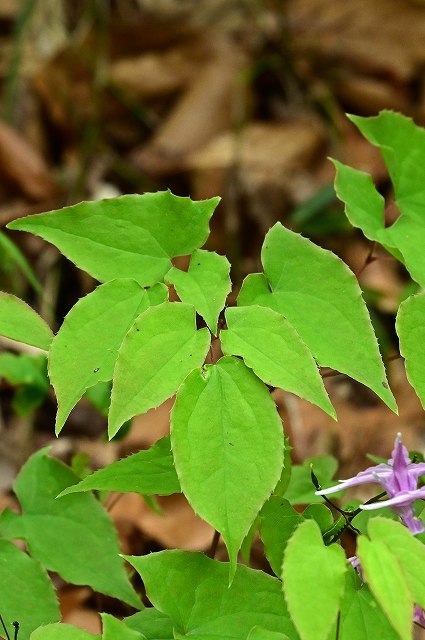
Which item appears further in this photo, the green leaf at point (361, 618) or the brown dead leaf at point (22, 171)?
the brown dead leaf at point (22, 171)

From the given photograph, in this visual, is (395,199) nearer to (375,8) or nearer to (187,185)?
(187,185)

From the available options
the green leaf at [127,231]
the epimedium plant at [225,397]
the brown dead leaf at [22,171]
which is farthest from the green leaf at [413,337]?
the brown dead leaf at [22,171]

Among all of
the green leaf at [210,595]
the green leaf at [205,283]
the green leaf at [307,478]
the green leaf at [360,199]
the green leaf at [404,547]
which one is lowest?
the green leaf at [307,478]

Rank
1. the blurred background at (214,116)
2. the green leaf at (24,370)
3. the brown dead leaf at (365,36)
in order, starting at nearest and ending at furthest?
the green leaf at (24,370), the blurred background at (214,116), the brown dead leaf at (365,36)

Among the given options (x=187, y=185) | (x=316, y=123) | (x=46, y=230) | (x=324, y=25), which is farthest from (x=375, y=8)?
(x=46, y=230)

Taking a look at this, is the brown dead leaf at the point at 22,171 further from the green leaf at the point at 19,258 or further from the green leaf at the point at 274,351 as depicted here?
the green leaf at the point at 274,351

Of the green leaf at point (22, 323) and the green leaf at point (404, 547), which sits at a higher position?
the green leaf at point (22, 323)

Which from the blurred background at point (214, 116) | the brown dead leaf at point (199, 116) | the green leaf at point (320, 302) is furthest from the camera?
the brown dead leaf at point (199, 116)
